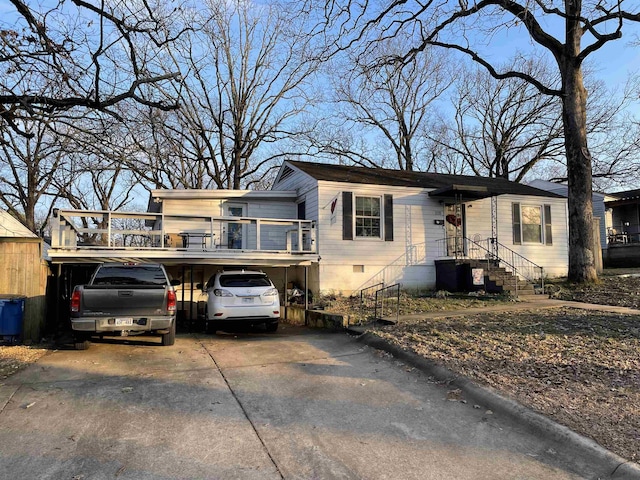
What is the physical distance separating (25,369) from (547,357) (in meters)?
7.97

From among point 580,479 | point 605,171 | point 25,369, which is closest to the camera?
point 580,479

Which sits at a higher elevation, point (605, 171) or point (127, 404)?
point (605, 171)

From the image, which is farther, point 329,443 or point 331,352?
point 331,352

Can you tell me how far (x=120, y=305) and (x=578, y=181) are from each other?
46.4 feet

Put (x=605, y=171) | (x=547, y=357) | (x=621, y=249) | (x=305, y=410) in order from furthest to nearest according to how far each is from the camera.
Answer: (x=605, y=171) → (x=621, y=249) → (x=547, y=357) → (x=305, y=410)

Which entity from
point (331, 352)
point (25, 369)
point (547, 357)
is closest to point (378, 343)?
point (331, 352)

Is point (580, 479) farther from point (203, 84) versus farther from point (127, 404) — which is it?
point (203, 84)

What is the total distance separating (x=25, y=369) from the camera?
23.8 ft

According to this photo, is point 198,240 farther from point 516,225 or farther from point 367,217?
point 516,225

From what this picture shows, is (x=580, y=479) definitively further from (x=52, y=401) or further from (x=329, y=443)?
(x=52, y=401)

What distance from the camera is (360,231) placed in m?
15.9

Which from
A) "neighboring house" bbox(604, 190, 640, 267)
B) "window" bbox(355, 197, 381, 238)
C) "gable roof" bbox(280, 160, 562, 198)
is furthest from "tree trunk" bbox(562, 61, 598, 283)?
"neighboring house" bbox(604, 190, 640, 267)

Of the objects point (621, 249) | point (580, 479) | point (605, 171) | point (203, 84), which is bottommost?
point (580, 479)

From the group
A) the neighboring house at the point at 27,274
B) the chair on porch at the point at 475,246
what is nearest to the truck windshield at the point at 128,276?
the neighboring house at the point at 27,274
